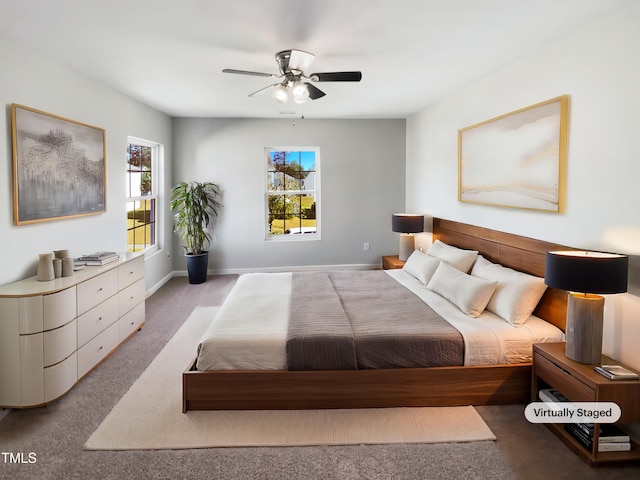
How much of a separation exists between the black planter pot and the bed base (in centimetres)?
359

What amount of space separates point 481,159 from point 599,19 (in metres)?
1.66

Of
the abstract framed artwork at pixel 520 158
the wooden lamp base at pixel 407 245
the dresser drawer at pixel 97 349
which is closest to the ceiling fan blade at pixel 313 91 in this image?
the abstract framed artwork at pixel 520 158

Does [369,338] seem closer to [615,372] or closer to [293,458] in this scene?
[293,458]

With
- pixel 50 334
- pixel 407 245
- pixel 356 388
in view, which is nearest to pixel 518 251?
pixel 356 388

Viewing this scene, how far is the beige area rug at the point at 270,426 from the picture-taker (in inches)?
98.0

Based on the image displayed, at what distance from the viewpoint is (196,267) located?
20.6ft

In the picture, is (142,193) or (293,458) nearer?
(293,458)

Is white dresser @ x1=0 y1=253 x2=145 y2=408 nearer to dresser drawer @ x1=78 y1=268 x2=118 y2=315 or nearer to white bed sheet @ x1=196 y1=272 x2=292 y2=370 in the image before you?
dresser drawer @ x1=78 y1=268 x2=118 y2=315

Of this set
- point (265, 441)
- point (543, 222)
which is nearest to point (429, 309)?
point (543, 222)

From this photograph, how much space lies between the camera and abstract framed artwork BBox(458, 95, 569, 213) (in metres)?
3.08

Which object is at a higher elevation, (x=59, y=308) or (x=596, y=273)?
(x=596, y=273)

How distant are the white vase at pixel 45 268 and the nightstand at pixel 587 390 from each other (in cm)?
339

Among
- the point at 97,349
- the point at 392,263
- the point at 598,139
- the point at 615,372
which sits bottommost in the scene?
the point at 97,349

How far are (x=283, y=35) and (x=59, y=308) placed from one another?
2.38 meters
